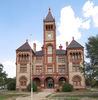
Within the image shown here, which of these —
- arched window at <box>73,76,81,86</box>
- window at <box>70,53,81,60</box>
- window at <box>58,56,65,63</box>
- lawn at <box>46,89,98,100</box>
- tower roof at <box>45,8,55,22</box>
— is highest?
tower roof at <box>45,8,55,22</box>

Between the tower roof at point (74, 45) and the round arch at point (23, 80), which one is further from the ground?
the tower roof at point (74, 45)

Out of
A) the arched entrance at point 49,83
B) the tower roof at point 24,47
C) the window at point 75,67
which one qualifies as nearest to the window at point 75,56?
the window at point 75,67

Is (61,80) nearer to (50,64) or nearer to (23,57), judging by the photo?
(50,64)

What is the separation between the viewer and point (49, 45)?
201ft

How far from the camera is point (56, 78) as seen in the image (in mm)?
56219

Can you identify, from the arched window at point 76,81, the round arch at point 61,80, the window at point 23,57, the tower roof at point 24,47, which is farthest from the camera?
the round arch at point 61,80

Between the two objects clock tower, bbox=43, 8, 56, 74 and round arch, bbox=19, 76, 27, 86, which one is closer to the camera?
round arch, bbox=19, 76, 27, 86

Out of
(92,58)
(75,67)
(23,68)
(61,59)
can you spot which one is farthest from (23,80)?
(92,58)

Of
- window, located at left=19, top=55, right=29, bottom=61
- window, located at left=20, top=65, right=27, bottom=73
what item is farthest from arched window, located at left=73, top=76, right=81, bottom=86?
window, located at left=19, top=55, right=29, bottom=61

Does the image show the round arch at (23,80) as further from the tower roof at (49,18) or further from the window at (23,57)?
the tower roof at (49,18)

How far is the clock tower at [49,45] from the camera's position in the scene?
59219mm

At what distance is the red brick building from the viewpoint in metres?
55.9

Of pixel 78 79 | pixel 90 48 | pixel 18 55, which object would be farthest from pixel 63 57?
pixel 90 48

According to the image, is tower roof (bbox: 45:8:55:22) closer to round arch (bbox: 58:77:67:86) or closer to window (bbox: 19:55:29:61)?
window (bbox: 19:55:29:61)
